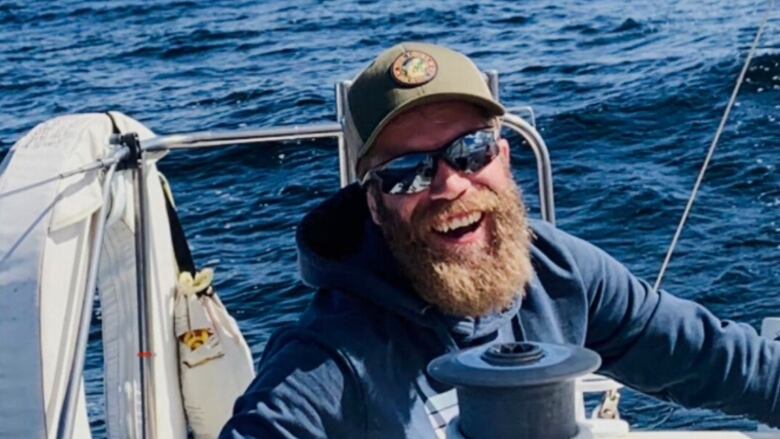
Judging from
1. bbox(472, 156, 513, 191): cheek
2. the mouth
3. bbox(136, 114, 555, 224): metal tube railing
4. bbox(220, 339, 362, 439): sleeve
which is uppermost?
bbox(472, 156, 513, 191): cheek

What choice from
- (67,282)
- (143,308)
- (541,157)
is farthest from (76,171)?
(541,157)

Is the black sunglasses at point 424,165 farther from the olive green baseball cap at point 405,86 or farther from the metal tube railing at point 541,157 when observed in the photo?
the metal tube railing at point 541,157

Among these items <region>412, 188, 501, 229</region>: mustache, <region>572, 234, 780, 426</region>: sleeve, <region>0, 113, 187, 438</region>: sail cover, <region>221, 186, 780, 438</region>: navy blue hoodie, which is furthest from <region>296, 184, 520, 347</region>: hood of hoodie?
<region>0, 113, 187, 438</region>: sail cover

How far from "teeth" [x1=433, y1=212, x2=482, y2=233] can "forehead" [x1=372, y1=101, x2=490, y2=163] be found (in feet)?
0.43

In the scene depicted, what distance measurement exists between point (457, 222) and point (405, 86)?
0.25 metres

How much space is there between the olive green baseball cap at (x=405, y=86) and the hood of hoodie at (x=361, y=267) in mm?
155

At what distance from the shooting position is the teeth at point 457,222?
264 centimetres

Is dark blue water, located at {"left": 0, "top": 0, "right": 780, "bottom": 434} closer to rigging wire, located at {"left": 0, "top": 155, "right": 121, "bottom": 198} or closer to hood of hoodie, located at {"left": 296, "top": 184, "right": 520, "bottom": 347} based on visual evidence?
rigging wire, located at {"left": 0, "top": 155, "right": 121, "bottom": 198}

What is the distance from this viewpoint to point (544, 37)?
15.4 meters

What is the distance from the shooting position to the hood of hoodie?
104 inches

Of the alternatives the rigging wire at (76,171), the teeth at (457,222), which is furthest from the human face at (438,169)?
the rigging wire at (76,171)

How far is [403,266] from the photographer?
2.66 metres

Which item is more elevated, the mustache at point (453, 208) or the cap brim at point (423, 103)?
the cap brim at point (423, 103)

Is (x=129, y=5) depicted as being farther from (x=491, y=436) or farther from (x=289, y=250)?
(x=491, y=436)
